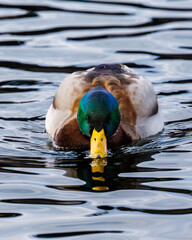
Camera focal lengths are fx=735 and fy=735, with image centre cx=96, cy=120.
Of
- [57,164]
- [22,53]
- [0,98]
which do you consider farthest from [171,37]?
[57,164]

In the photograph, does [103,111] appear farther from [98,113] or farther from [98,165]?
[98,165]

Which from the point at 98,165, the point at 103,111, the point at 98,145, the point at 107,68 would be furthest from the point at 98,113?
the point at 107,68

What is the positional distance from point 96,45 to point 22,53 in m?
1.37

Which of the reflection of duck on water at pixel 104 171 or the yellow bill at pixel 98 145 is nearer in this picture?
the reflection of duck on water at pixel 104 171

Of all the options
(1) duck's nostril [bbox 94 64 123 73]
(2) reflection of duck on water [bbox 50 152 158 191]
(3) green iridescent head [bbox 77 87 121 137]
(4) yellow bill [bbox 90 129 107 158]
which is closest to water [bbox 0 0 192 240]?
(2) reflection of duck on water [bbox 50 152 158 191]

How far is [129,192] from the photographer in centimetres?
699

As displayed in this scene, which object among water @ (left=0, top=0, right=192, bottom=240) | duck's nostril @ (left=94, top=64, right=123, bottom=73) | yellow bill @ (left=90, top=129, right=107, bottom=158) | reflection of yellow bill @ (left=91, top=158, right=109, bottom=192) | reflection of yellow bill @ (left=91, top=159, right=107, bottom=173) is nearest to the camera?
water @ (left=0, top=0, right=192, bottom=240)

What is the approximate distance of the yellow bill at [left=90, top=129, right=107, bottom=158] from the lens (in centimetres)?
801

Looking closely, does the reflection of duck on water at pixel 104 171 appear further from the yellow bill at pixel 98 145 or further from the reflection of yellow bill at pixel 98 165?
the yellow bill at pixel 98 145

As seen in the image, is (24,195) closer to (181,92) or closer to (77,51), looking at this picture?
(181,92)

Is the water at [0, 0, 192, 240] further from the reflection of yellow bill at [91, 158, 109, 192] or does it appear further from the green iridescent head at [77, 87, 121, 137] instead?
the green iridescent head at [77, 87, 121, 137]

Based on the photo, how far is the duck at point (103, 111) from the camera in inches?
320

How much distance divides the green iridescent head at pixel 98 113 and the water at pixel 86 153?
350 millimetres

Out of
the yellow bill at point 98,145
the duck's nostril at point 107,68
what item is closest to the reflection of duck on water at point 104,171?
the yellow bill at point 98,145
